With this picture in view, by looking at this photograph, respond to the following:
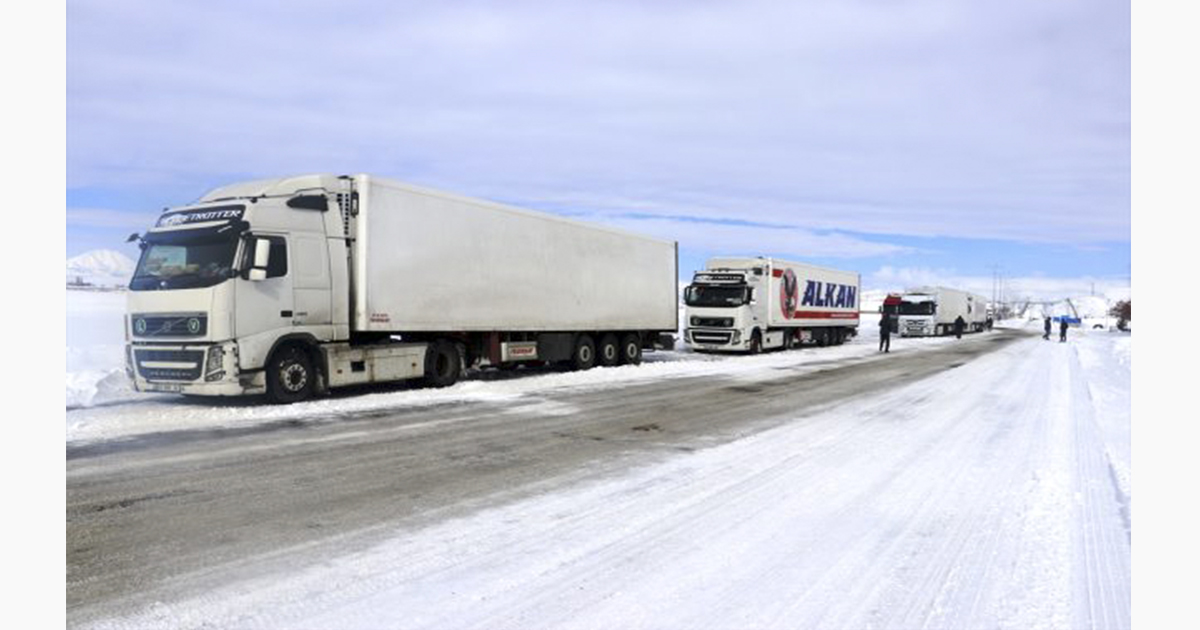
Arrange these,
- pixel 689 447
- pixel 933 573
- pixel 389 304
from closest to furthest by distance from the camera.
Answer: pixel 933 573 → pixel 689 447 → pixel 389 304

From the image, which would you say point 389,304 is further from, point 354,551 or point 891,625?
point 891,625

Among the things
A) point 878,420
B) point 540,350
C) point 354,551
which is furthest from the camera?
point 540,350

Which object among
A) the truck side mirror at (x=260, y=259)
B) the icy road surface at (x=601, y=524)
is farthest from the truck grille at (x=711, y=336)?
the truck side mirror at (x=260, y=259)

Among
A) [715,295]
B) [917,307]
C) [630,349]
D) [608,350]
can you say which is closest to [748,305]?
[715,295]

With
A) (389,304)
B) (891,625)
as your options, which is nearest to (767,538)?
(891,625)

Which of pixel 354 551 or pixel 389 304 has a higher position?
pixel 389 304

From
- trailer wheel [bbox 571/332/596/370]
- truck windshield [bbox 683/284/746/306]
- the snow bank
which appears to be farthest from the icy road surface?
truck windshield [bbox 683/284/746/306]

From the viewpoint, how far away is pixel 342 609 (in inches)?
152

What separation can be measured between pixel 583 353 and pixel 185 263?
10.1 metres

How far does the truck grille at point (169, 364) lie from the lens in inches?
435

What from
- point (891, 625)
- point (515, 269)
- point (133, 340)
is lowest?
point (891, 625)

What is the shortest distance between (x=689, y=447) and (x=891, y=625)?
481cm

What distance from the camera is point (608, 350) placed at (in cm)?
2059

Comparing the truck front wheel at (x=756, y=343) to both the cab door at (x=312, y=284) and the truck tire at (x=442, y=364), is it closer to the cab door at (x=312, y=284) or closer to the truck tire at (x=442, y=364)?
the truck tire at (x=442, y=364)
